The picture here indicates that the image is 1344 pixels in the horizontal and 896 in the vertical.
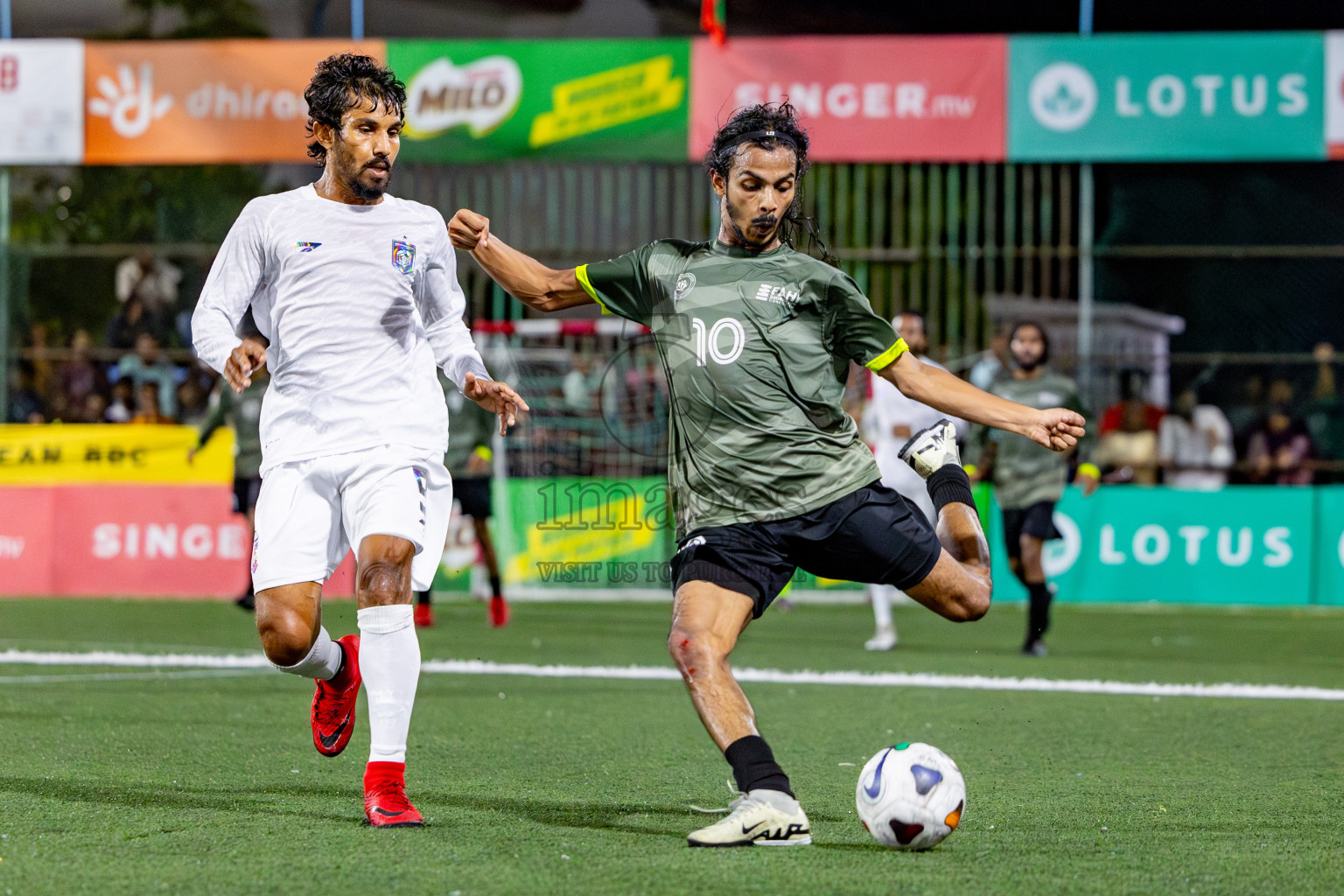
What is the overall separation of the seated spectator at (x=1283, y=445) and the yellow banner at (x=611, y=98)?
592cm

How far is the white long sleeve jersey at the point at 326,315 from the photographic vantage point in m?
5.14

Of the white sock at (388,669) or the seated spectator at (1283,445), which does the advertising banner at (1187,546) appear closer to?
the seated spectator at (1283,445)

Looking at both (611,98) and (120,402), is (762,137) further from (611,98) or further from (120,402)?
(120,402)

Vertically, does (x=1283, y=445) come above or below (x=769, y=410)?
below

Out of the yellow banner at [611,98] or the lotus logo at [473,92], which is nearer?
the yellow banner at [611,98]

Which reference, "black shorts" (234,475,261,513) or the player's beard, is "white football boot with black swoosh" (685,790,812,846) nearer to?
the player's beard

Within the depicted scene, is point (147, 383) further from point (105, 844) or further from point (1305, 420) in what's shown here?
point (105, 844)

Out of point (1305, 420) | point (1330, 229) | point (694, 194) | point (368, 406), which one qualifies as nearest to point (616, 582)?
point (694, 194)

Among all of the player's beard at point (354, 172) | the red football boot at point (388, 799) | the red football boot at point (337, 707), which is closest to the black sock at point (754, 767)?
the red football boot at point (388, 799)

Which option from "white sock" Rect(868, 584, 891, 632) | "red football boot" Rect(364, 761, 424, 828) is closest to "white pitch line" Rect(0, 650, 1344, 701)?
"white sock" Rect(868, 584, 891, 632)

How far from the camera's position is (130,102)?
50.9ft

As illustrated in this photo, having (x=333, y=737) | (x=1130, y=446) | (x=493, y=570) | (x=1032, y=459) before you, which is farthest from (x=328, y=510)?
(x=1130, y=446)

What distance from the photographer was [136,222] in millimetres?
17078

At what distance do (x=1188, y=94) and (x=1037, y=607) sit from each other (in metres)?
5.95
